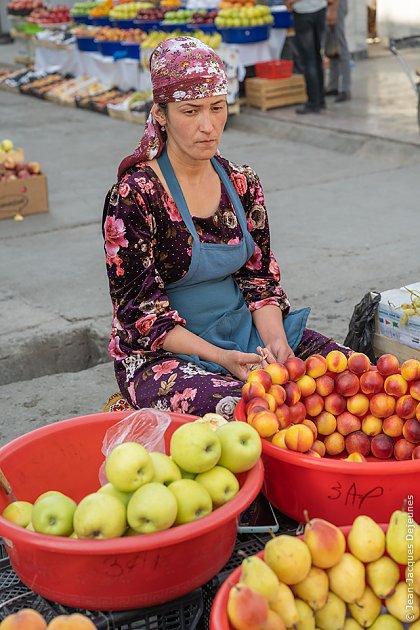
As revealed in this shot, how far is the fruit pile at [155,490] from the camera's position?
1.78 meters

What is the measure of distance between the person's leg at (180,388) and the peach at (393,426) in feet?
1.65

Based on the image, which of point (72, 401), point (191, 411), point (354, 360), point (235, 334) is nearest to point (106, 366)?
point (72, 401)

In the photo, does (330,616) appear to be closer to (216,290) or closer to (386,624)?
(386,624)

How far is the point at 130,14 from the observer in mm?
12242

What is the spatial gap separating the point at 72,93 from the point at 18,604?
37.3 ft

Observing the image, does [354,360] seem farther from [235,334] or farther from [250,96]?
[250,96]

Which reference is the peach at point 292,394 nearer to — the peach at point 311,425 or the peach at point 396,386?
the peach at point 311,425

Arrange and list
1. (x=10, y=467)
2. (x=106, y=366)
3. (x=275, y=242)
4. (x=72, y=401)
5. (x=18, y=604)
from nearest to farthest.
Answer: (x=18, y=604)
(x=10, y=467)
(x=72, y=401)
(x=106, y=366)
(x=275, y=242)

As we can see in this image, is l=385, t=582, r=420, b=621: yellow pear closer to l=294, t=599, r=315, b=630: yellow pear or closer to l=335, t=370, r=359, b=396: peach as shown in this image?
l=294, t=599, r=315, b=630: yellow pear

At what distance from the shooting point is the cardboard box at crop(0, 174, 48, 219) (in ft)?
23.6

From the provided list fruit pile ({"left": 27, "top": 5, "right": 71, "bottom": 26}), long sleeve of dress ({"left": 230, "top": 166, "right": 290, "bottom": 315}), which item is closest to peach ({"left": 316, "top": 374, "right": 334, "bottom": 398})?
long sleeve of dress ({"left": 230, "top": 166, "right": 290, "bottom": 315})

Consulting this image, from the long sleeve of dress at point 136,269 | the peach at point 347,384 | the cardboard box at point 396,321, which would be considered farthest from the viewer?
the cardboard box at point 396,321

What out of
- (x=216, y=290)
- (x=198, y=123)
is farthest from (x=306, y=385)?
(x=198, y=123)

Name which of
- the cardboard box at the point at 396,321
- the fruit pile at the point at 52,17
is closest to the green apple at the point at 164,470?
the cardboard box at the point at 396,321
